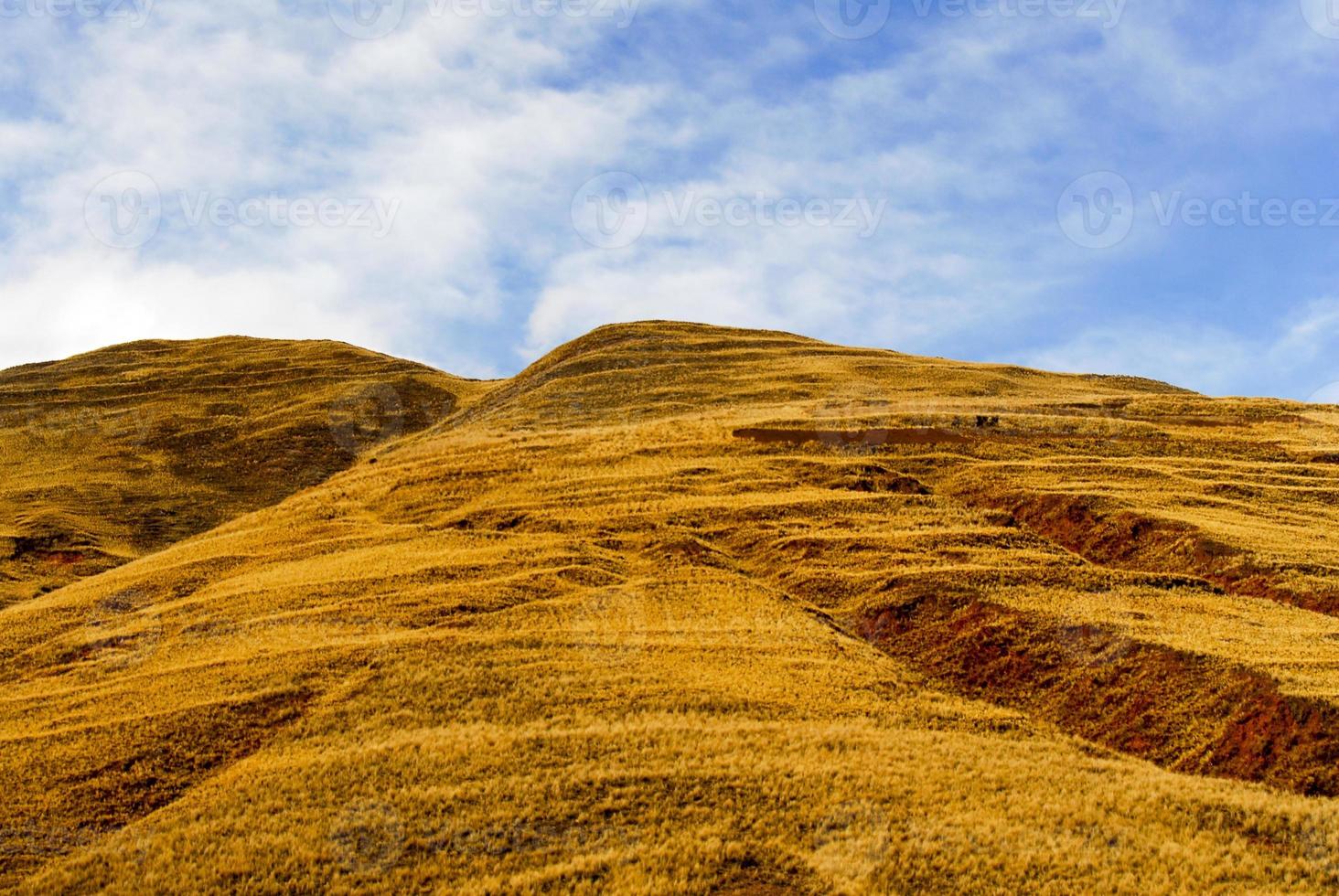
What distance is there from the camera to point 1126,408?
48000 millimetres

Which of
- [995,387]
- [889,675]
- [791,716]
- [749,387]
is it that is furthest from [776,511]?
[995,387]

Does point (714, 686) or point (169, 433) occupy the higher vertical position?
point (169, 433)

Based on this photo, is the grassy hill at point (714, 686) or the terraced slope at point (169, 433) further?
the terraced slope at point (169, 433)

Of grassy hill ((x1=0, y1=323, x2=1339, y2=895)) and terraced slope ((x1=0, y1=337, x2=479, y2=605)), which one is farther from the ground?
terraced slope ((x1=0, y1=337, x2=479, y2=605))

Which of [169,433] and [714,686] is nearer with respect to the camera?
[714,686]

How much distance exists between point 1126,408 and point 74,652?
45076mm

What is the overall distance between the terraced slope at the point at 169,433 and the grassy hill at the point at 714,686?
11.3 meters

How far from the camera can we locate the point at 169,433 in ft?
194

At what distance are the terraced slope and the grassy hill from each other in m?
11.3

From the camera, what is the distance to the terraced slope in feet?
138

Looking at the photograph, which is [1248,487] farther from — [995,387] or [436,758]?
[436,758]

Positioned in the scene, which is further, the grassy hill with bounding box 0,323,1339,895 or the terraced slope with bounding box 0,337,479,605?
the terraced slope with bounding box 0,337,479,605

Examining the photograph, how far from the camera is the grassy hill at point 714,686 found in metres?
13.1

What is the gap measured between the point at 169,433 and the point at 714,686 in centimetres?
5180
